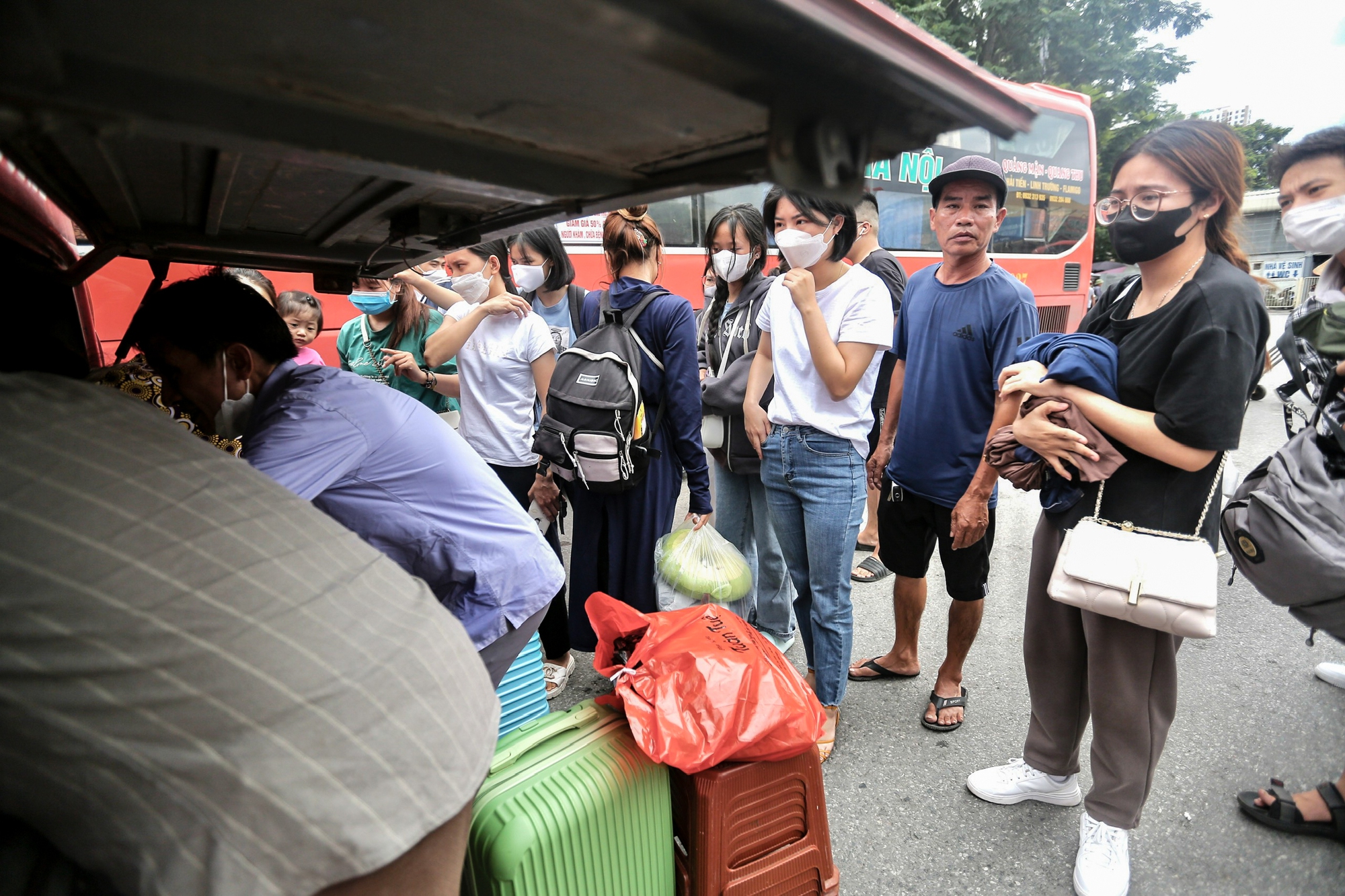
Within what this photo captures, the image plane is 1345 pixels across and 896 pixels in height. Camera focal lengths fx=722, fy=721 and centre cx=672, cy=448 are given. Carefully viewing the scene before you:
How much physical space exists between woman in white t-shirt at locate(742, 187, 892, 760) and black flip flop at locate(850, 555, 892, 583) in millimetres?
1561

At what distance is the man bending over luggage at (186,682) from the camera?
65 centimetres

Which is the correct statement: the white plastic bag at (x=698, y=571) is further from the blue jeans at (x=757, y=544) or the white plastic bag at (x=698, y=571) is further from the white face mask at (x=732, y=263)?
the white face mask at (x=732, y=263)

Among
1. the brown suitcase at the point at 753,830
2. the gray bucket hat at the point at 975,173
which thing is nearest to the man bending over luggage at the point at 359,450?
the brown suitcase at the point at 753,830

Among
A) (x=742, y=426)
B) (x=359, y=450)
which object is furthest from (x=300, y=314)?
(x=359, y=450)

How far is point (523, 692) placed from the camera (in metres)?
2.01

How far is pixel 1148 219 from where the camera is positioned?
177 centimetres

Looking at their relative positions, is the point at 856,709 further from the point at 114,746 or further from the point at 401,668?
the point at 114,746

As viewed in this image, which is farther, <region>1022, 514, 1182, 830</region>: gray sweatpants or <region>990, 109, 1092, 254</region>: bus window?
<region>990, 109, 1092, 254</region>: bus window

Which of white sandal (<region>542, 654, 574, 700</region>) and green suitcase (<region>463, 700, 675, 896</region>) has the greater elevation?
green suitcase (<region>463, 700, 675, 896</region>)

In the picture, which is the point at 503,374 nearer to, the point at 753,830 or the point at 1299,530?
the point at 753,830

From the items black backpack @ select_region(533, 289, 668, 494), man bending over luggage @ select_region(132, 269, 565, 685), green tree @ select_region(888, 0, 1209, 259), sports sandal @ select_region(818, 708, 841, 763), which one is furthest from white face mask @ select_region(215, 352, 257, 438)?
Result: green tree @ select_region(888, 0, 1209, 259)

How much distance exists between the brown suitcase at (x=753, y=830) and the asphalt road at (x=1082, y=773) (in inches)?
17.6

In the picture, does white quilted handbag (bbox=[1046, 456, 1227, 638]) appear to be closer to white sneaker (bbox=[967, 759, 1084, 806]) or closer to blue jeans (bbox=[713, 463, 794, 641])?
white sneaker (bbox=[967, 759, 1084, 806])

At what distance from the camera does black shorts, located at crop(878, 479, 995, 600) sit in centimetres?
262
